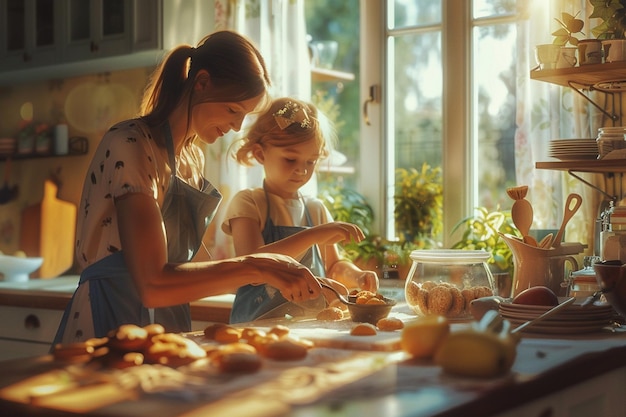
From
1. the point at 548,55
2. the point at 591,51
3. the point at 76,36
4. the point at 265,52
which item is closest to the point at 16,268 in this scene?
the point at 76,36

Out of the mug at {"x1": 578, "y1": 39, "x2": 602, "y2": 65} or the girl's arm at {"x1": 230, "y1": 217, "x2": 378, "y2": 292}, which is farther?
the mug at {"x1": 578, "y1": 39, "x2": 602, "y2": 65}

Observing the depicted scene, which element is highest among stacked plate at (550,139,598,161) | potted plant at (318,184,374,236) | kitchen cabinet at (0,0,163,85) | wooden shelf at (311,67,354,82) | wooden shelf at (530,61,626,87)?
kitchen cabinet at (0,0,163,85)

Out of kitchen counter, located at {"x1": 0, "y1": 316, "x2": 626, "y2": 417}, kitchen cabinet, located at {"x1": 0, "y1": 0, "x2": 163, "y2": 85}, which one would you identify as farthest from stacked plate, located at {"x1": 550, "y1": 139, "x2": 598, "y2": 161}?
kitchen cabinet, located at {"x1": 0, "y1": 0, "x2": 163, "y2": 85}

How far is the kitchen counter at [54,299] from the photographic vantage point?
2984mm

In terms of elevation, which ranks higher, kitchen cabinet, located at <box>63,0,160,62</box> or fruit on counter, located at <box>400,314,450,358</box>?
kitchen cabinet, located at <box>63,0,160,62</box>

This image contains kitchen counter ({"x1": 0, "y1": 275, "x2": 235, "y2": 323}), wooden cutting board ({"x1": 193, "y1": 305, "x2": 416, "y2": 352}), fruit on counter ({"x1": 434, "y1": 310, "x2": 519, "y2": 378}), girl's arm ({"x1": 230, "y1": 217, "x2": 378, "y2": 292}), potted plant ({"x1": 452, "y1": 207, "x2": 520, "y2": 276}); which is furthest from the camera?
kitchen counter ({"x1": 0, "y1": 275, "x2": 235, "y2": 323})

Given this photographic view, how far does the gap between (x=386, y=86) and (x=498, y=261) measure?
99 centimetres

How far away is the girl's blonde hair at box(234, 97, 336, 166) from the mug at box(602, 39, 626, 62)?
31.8 inches

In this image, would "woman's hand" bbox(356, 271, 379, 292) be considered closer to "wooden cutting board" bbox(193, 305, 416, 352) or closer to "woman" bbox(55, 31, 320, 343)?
"wooden cutting board" bbox(193, 305, 416, 352)

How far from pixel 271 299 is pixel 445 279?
0.45 meters


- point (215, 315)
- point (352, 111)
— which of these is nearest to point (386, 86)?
point (215, 315)

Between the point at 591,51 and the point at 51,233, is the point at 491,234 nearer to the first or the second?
the point at 591,51

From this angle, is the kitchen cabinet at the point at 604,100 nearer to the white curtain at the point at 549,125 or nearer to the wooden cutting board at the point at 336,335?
the white curtain at the point at 549,125

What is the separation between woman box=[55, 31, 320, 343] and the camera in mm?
1566
